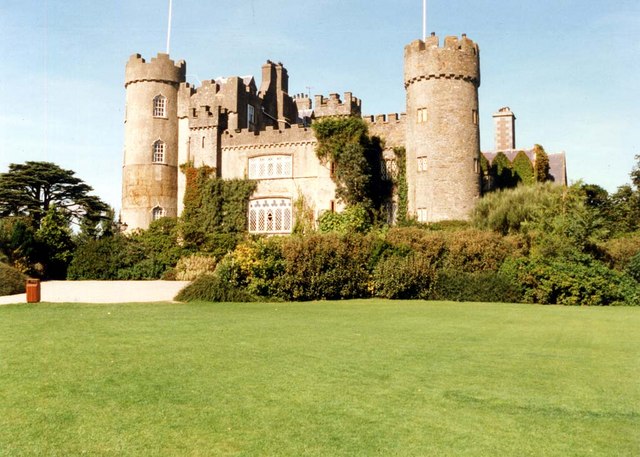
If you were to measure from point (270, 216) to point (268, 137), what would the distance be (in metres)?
5.04

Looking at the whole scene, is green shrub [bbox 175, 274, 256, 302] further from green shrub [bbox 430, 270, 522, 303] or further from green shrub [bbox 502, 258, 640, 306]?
green shrub [bbox 502, 258, 640, 306]

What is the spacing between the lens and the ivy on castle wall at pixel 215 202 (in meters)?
37.5

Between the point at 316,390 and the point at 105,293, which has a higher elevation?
the point at 105,293

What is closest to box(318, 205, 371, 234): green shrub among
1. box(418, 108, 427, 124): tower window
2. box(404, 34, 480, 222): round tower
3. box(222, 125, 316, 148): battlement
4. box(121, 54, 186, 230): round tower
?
box(404, 34, 480, 222): round tower

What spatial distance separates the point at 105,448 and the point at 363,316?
11161 mm

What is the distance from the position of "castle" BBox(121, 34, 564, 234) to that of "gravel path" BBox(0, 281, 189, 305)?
Answer: 10.4 metres

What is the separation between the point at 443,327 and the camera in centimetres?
1399

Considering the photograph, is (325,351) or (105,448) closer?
(105,448)

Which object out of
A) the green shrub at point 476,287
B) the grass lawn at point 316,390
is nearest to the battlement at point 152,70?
the green shrub at point 476,287

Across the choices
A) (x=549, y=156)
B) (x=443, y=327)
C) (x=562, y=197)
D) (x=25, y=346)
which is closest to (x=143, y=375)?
(x=25, y=346)

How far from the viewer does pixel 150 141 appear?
39.8 m

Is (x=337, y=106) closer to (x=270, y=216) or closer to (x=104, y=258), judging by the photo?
(x=270, y=216)

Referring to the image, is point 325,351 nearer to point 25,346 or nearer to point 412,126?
point 25,346

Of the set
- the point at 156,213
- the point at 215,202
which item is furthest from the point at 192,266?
the point at 156,213
